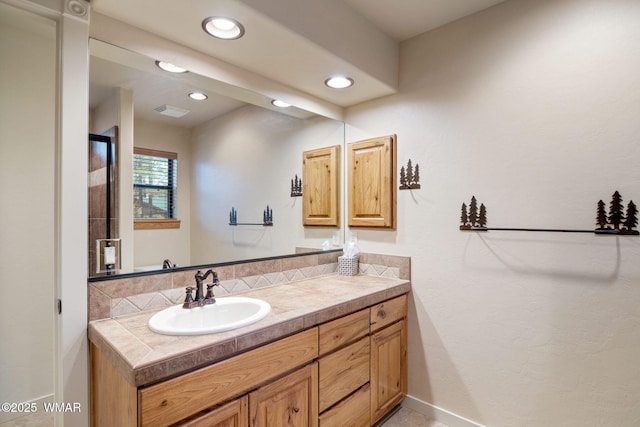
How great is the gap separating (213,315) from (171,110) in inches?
43.9

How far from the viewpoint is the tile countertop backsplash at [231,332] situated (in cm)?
104

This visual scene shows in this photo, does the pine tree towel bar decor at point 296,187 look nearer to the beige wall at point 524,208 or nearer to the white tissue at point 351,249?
the white tissue at point 351,249

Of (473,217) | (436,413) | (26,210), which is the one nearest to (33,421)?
(26,210)

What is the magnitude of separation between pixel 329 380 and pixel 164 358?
35.0 inches

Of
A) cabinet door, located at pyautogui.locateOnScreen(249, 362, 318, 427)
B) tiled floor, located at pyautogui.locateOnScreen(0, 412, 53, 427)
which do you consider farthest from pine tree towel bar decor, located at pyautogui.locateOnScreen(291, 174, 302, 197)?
tiled floor, located at pyautogui.locateOnScreen(0, 412, 53, 427)

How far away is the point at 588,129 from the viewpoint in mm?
1612

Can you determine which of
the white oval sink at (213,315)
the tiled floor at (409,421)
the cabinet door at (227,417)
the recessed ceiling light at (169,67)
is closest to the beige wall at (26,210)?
the recessed ceiling light at (169,67)

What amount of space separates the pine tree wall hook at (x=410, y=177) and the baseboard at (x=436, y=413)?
4.82 feet

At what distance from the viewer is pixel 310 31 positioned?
5.48ft

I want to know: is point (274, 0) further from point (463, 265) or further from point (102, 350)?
point (463, 265)

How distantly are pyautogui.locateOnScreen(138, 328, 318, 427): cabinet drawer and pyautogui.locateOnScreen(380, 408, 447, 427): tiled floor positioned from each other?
1038 mm

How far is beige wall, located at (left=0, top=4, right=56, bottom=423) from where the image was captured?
2.03m

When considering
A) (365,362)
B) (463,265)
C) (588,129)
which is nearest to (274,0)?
(588,129)

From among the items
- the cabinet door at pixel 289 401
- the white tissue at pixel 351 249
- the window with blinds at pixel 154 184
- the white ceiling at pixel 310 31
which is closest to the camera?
the cabinet door at pixel 289 401
